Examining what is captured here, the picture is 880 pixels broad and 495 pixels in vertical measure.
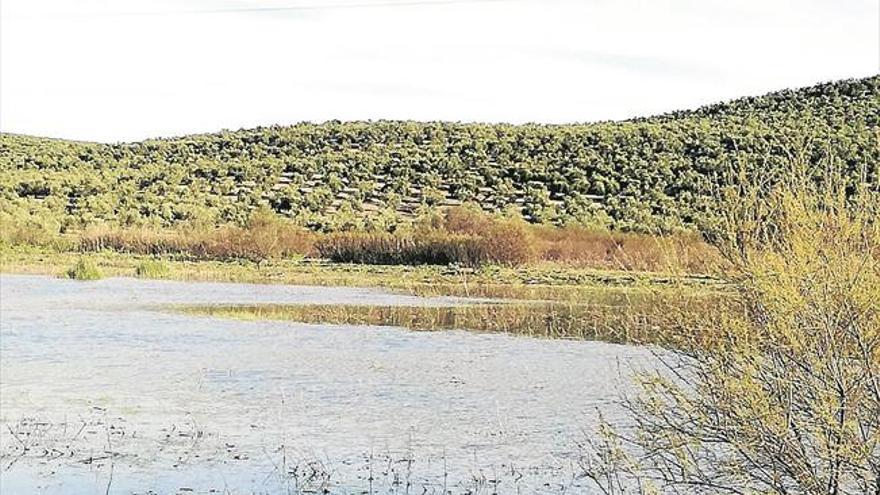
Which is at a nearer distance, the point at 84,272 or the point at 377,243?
the point at 84,272

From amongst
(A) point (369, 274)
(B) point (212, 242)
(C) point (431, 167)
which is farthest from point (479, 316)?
(C) point (431, 167)

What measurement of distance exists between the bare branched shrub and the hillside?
111 feet

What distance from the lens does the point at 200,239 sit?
3869 centimetres

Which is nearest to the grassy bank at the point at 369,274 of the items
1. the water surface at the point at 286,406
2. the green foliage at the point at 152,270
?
the green foliage at the point at 152,270

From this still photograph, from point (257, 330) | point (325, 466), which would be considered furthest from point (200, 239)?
point (325, 466)

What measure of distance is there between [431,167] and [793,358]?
2088 inches

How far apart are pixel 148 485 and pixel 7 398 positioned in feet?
14.0

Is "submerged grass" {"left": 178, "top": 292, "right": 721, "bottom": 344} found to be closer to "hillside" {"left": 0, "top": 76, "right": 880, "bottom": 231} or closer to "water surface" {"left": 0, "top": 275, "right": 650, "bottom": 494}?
"water surface" {"left": 0, "top": 275, "right": 650, "bottom": 494}

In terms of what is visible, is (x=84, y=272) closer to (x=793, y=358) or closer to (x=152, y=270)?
(x=152, y=270)

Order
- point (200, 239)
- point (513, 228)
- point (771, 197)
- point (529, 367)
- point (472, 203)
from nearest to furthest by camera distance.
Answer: point (771, 197), point (529, 367), point (513, 228), point (200, 239), point (472, 203)

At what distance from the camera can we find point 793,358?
334 inches

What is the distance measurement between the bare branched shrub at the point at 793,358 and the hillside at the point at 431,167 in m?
34.0

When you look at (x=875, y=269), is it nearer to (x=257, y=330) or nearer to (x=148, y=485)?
(x=148, y=485)

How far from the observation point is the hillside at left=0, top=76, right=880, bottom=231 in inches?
1941
